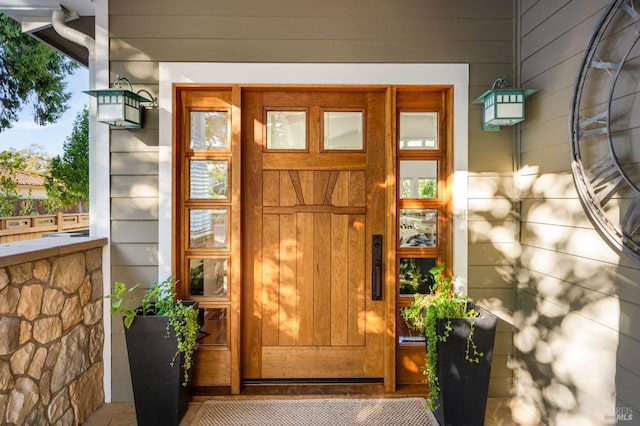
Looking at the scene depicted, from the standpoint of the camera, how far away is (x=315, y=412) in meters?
2.21

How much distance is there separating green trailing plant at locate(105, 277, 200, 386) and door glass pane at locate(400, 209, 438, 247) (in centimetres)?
A: 149

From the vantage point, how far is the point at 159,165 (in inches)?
92.1

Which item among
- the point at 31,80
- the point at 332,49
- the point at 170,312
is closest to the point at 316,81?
the point at 332,49

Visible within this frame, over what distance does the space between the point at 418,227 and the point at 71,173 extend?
29.0ft

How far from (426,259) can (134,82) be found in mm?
2347

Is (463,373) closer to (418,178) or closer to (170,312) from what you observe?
(418,178)

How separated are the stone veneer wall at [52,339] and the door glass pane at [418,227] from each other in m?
2.08

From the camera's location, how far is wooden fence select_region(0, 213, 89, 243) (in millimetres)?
5957

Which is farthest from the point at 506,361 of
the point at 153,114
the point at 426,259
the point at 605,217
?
the point at 153,114

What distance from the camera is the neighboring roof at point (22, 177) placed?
25.1ft

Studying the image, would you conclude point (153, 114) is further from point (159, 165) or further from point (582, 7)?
point (582, 7)

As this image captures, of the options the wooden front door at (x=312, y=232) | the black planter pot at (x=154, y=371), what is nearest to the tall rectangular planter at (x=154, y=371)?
the black planter pot at (x=154, y=371)

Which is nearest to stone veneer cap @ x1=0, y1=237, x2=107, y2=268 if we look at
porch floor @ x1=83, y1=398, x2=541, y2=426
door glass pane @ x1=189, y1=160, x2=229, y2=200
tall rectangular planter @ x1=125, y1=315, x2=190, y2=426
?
tall rectangular planter @ x1=125, y1=315, x2=190, y2=426

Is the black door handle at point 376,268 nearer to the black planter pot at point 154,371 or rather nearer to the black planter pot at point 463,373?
the black planter pot at point 463,373
